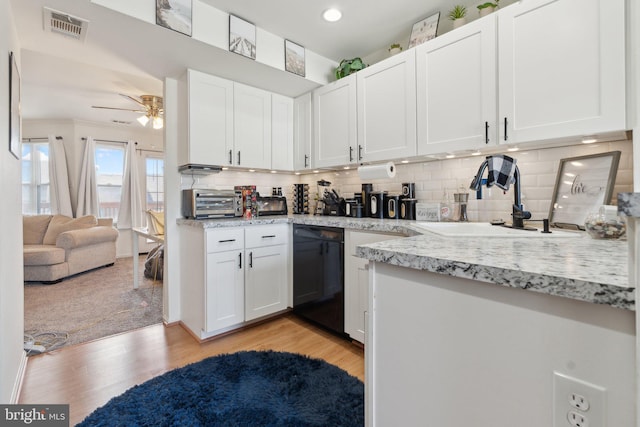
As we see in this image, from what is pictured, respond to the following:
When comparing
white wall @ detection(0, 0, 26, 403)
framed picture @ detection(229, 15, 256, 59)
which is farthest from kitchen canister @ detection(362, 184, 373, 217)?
white wall @ detection(0, 0, 26, 403)

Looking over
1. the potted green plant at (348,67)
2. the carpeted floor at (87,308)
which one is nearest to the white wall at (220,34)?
the potted green plant at (348,67)

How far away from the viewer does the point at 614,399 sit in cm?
49

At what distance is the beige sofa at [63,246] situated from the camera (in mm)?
3808

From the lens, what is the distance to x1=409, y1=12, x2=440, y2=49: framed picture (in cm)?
215

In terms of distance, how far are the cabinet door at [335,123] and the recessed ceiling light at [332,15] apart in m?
0.45

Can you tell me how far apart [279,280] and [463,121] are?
196cm

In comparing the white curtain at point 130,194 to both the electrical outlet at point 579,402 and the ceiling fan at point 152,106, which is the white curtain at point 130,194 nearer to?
the ceiling fan at point 152,106

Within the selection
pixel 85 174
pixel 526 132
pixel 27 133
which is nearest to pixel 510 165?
pixel 526 132

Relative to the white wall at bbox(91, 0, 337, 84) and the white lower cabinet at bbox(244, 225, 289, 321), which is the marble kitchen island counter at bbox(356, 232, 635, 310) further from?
the white wall at bbox(91, 0, 337, 84)

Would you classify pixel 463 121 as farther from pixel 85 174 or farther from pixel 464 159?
pixel 85 174

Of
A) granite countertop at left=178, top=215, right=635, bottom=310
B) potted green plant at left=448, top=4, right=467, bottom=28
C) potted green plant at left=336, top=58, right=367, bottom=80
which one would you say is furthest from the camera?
potted green plant at left=336, top=58, right=367, bottom=80

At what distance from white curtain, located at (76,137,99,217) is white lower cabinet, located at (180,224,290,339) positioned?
13.1 feet

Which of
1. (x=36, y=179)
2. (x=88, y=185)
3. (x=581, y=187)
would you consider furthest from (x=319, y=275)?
(x=36, y=179)

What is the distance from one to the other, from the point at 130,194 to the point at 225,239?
4580mm
